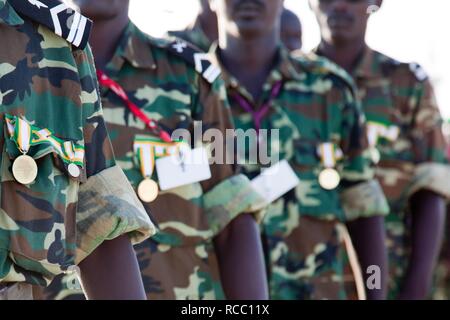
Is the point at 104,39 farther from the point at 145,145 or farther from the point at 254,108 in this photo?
the point at 254,108

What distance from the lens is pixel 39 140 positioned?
296 centimetres

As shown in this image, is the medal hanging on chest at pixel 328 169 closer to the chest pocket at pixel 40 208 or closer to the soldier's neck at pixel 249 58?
the soldier's neck at pixel 249 58

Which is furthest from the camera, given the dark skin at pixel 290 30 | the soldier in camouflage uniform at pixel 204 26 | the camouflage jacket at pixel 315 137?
the dark skin at pixel 290 30

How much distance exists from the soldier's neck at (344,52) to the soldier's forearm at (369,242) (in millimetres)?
1332

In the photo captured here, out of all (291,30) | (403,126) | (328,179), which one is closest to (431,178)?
(403,126)

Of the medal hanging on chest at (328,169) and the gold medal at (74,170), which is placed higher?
the gold medal at (74,170)

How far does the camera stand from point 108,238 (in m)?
3.12

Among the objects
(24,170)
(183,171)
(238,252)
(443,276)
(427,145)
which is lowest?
(443,276)

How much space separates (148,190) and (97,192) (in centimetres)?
134

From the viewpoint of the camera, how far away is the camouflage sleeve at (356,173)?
5609mm

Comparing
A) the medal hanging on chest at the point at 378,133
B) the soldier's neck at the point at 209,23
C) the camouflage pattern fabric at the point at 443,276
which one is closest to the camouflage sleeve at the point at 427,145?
the medal hanging on chest at the point at 378,133

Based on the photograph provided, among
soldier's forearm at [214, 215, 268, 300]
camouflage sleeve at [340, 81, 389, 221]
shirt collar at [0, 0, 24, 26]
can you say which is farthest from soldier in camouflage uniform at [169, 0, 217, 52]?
shirt collar at [0, 0, 24, 26]

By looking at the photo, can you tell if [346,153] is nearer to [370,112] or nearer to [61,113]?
[370,112]

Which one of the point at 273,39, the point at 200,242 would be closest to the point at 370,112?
the point at 273,39
